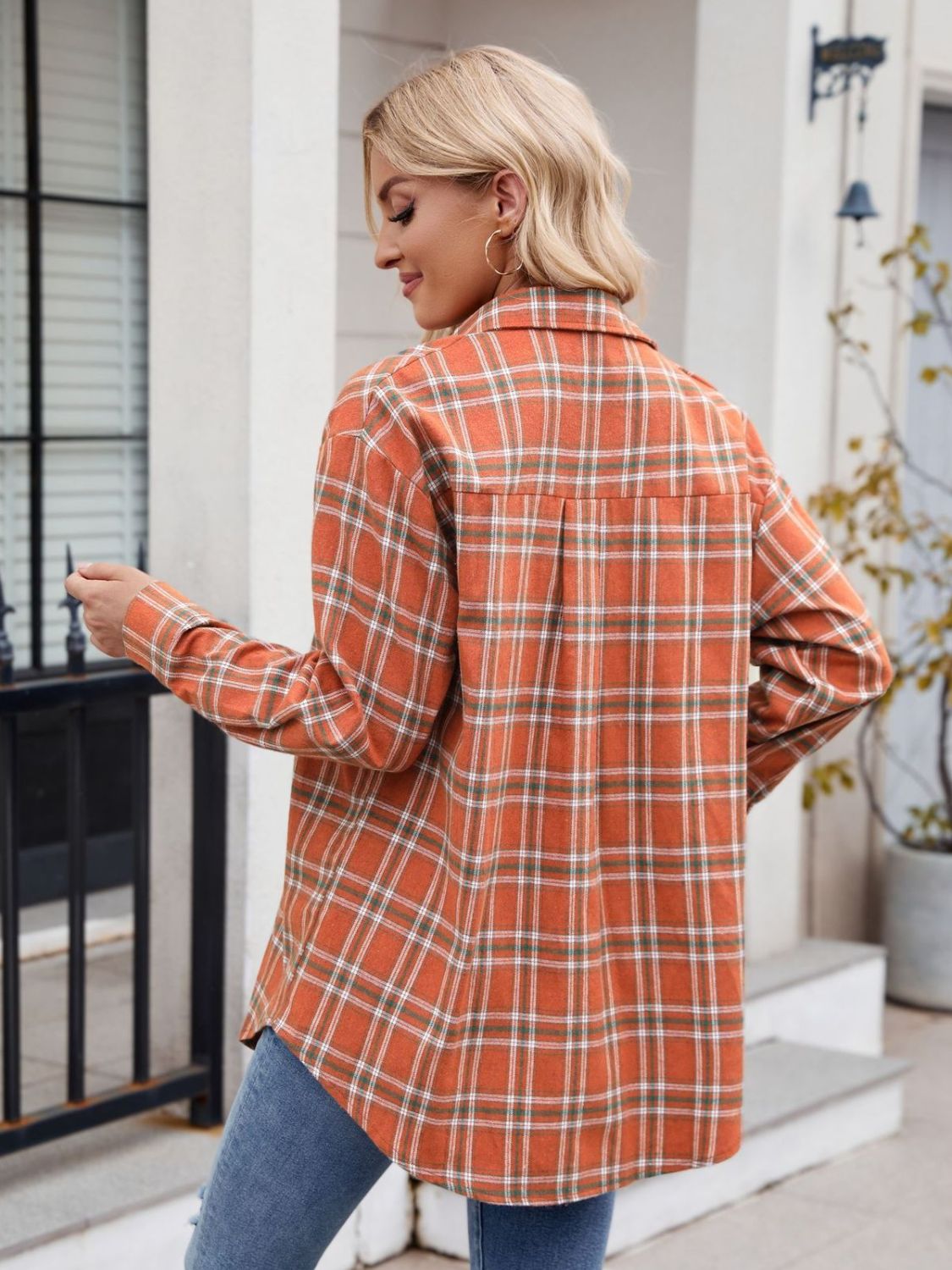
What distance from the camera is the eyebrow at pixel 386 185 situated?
5.56ft

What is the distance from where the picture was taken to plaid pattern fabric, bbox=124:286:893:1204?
159 cm

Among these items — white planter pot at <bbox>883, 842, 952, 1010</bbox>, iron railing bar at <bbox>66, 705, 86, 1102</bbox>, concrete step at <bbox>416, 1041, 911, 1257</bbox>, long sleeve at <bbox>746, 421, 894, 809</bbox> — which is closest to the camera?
long sleeve at <bbox>746, 421, 894, 809</bbox>

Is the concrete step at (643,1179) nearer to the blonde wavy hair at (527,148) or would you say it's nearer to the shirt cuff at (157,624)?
the shirt cuff at (157,624)

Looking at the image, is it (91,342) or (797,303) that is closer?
(797,303)

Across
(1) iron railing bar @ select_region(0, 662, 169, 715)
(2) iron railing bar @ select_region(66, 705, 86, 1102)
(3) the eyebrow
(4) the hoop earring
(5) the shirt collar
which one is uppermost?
(3) the eyebrow

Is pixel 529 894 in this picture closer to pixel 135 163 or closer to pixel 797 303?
pixel 797 303

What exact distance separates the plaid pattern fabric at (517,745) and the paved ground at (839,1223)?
5.50 feet

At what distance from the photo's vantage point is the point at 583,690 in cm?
164

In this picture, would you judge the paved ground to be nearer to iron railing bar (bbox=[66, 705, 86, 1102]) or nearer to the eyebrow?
iron railing bar (bbox=[66, 705, 86, 1102])

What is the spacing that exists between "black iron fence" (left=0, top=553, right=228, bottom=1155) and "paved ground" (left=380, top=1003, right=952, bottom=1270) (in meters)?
0.57

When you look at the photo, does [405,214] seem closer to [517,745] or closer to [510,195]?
[510,195]

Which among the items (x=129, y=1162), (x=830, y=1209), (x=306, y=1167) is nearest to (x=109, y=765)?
(x=129, y=1162)

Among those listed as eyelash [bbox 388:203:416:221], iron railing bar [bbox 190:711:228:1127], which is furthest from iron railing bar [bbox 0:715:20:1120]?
eyelash [bbox 388:203:416:221]

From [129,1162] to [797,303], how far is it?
2625 mm
